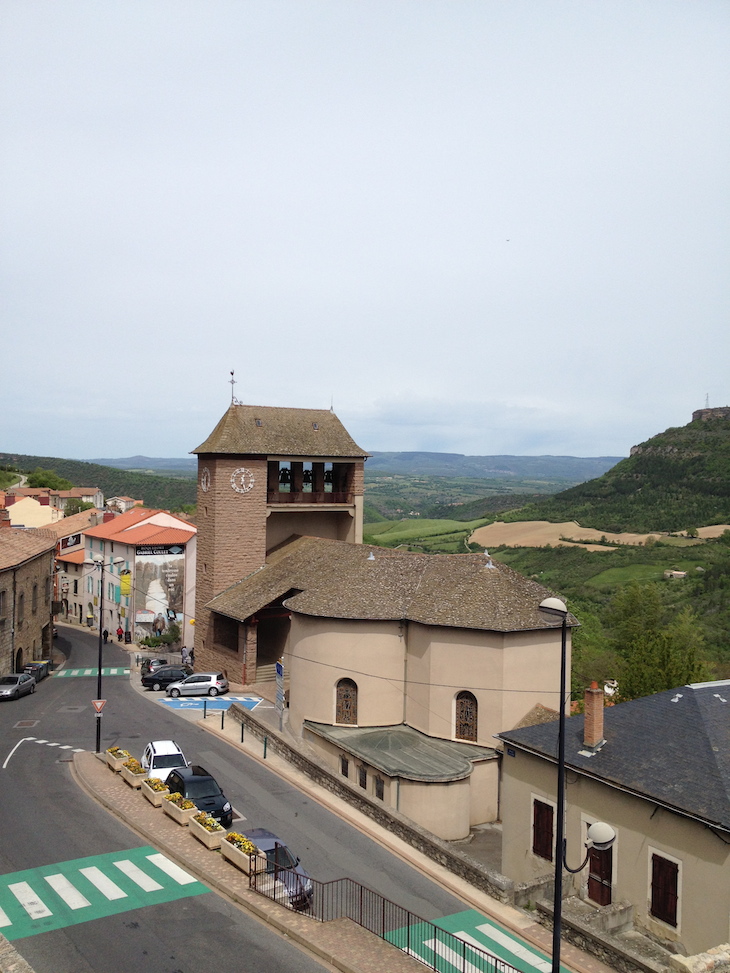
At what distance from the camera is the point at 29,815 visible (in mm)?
23547

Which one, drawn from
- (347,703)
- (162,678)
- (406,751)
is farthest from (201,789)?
(162,678)

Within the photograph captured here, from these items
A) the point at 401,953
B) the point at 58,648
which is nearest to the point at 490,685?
the point at 401,953

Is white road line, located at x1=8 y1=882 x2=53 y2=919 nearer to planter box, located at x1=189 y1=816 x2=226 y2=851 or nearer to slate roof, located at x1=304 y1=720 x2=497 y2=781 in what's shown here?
planter box, located at x1=189 y1=816 x2=226 y2=851

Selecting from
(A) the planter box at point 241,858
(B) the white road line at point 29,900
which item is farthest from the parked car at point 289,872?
(B) the white road line at point 29,900

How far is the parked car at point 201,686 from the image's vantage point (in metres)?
42.4

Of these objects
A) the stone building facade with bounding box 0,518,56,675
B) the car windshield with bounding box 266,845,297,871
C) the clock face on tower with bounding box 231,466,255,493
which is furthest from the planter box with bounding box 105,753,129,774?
the clock face on tower with bounding box 231,466,255,493

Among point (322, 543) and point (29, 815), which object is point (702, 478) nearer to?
point (322, 543)

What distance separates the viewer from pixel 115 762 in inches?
1083

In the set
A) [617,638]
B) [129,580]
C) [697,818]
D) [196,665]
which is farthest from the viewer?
[129,580]

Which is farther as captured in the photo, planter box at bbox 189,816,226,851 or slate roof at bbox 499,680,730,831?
planter box at bbox 189,816,226,851

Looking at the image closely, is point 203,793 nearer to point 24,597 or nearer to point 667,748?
point 667,748

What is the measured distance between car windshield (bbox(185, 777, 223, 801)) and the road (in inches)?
51.5

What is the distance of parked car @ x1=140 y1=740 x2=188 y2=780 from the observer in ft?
90.4

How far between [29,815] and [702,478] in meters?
101
